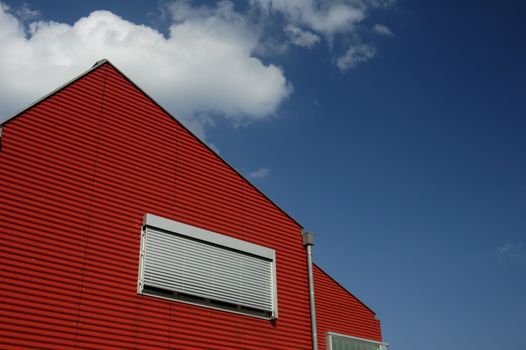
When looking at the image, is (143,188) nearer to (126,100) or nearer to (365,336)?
(126,100)

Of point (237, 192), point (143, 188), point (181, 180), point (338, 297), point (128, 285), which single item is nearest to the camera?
point (128, 285)

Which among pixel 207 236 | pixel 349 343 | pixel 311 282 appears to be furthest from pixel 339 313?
pixel 207 236

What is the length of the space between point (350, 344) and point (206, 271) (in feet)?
25.4

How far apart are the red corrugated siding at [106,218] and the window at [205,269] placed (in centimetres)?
33

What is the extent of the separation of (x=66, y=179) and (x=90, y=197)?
29.8 inches

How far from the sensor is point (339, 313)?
22.5 m

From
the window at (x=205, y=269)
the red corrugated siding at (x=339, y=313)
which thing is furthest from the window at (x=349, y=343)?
the window at (x=205, y=269)

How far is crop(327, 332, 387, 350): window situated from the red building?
41cm

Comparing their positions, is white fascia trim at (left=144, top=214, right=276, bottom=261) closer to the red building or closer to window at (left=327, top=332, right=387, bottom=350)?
the red building

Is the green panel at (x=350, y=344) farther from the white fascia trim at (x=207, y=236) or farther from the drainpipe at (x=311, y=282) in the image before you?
the white fascia trim at (x=207, y=236)

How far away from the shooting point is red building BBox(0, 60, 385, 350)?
13.4 meters

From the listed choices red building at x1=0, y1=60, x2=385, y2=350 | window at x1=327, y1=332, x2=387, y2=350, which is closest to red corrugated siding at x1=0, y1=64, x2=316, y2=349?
red building at x1=0, y1=60, x2=385, y2=350

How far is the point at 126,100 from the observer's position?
17.2 metres

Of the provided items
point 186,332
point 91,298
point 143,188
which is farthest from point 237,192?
point 91,298
